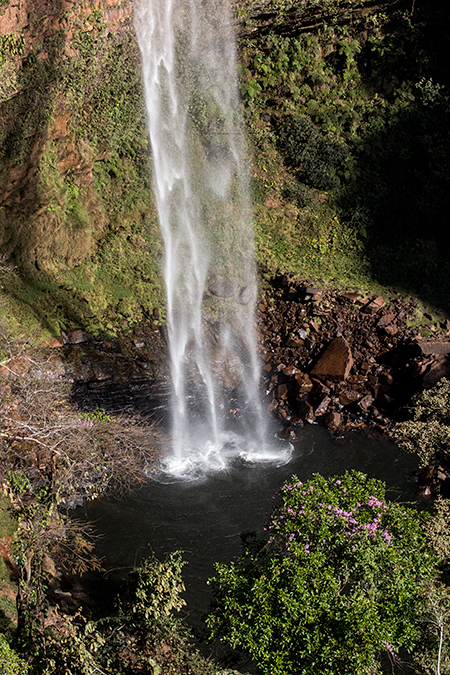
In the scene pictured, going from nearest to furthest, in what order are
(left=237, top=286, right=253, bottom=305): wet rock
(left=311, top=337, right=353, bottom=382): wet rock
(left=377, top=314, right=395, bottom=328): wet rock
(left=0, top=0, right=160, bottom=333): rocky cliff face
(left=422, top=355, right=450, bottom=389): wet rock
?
1. (left=422, top=355, right=450, bottom=389): wet rock
2. (left=311, top=337, right=353, bottom=382): wet rock
3. (left=377, top=314, right=395, bottom=328): wet rock
4. (left=237, top=286, right=253, bottom=305): wet rock
5. (left=0, top=0, right=160, bottom=333): rocky cliff face

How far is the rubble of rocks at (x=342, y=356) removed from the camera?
17781mm

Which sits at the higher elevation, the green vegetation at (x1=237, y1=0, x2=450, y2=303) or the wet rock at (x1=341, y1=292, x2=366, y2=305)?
the green vegetation at (x1=237, y1=0, x2=450, y2=303)

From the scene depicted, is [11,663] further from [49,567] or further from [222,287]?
[222,287]

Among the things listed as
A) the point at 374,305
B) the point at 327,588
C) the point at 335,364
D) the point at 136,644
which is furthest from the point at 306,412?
the point at 136,644

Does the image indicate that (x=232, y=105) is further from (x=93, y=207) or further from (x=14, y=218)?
(x=14, y=218)

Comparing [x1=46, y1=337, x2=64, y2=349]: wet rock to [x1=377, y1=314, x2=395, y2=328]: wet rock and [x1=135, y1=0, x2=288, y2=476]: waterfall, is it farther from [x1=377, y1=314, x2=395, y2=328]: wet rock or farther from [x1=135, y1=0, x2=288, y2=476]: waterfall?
[x1=377, y1=314, x2=395, y2=328]: wet rock

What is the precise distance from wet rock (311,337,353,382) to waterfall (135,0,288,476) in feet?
7.39

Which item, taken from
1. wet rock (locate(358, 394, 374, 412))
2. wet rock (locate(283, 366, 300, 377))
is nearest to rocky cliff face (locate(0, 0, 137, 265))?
wet rock (locate(283, 366, 300, 377))

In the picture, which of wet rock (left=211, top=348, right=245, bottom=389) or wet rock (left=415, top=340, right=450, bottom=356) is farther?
wet rock (left=211, top=348, right=245, bottom=389)

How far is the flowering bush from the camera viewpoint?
691 centimetres

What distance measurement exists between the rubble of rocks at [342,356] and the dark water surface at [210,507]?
1.29 meters

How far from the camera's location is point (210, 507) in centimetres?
1393

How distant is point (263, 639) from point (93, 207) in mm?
19849

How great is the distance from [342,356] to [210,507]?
287 inches
